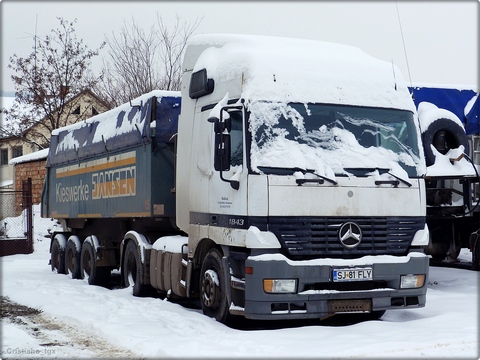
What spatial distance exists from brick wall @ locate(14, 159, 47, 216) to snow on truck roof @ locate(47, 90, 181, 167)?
14320mm

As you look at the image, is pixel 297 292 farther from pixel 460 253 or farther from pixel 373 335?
pixel 460 253

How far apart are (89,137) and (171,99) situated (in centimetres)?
358

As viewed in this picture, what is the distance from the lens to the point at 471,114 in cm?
1349

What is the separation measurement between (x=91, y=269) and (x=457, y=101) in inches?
304

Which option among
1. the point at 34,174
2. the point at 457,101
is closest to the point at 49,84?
the point at 34,174

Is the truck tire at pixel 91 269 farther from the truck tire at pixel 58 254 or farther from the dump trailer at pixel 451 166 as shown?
the dump trailer at pixel 451 166

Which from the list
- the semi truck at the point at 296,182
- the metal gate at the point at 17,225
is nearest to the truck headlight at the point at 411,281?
the semi truck at the point at 296,182

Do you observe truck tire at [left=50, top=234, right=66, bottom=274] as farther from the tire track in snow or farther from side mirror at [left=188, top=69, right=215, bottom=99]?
side mirror at [left=188, top=69, right=215, bottom=99]

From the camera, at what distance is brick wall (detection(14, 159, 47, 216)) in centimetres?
3127

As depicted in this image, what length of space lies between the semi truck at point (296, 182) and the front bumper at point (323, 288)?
1cm

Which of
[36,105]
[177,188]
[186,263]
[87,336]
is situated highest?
[36,105]

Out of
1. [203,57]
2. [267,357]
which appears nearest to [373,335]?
[267,357]

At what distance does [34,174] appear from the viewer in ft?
106

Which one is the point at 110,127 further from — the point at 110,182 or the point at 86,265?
the point at 86,265
